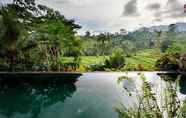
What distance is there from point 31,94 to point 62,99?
1763 mm

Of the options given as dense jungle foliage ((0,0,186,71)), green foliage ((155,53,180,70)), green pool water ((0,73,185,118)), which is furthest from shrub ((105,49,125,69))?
green pool water ((0,73,185,118))

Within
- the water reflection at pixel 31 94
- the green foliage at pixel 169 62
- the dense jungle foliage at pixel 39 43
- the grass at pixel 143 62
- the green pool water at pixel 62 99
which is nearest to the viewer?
the green pool water at pixel 62 99

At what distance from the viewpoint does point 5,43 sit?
Answer: 17.4 m

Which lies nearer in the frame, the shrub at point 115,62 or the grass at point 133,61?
the grass at point 133,61

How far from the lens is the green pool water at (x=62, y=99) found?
879cm

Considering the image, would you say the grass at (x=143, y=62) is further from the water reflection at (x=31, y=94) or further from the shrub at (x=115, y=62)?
the water reflection at (x=31, y=94)

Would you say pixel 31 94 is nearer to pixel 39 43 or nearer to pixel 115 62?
pixel 39 43

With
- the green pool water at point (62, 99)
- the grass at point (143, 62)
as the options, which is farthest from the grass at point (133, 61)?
the green pool water at point (62, 99)

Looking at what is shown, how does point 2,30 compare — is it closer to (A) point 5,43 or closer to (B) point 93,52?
(A) point 5,43

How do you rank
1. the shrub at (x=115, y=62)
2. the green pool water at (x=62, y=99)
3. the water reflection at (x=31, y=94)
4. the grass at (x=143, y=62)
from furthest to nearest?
the shrub at (x=115, y=62) → the grass at (x=143, y=62) → the water reflection at (x=31, y=94) → the green pool water at (x=62, y=99)

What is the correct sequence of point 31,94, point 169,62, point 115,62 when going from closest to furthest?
point 31,94 → point 169,62 → point 115,62

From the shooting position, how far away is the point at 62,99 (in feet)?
36.4

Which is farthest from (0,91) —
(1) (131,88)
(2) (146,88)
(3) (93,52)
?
(3) (93,52)

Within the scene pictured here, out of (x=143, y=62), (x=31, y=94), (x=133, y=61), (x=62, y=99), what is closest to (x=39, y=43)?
(x=31, y=94)
